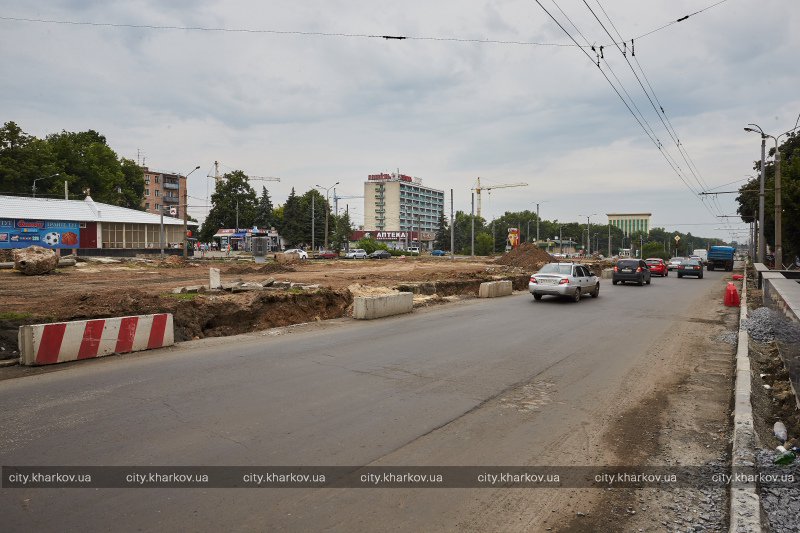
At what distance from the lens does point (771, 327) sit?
11.3 metres

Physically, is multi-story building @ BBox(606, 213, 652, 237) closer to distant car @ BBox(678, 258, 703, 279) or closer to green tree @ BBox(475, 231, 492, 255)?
green tree @ BBox(475, 231, 492, 255)

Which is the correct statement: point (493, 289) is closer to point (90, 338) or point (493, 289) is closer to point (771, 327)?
point (771, 327)

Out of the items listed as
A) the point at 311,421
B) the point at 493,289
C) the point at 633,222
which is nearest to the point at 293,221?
the point at 493,289

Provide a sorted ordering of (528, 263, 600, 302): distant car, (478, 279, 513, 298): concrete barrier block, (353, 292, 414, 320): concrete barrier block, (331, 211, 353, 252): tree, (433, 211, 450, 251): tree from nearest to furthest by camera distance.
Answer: (353, 292, 414, 320): concrete barrier block, (528, 263, 600, 302): distant car, (478, 279, 513, 298): concrete barrier block, (331, 211, 353, 252): tree, (433, 211, 450, 251): tree

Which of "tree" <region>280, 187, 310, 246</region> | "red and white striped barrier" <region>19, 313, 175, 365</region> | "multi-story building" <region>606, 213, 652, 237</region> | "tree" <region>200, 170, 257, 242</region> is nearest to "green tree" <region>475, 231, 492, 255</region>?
"tree" <region>280, 187, 310, 246</region>

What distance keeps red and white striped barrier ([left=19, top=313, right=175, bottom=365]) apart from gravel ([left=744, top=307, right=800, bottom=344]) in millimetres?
10078

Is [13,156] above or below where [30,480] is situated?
above

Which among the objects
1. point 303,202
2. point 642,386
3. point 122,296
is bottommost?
point 642,386

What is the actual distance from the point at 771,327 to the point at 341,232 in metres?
92.1

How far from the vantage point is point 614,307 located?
701 inches

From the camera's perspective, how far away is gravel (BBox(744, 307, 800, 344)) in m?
6.27

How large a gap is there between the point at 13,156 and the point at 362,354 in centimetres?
6776

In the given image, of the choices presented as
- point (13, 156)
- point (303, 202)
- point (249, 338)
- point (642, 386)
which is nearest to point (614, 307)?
point (642, 386)

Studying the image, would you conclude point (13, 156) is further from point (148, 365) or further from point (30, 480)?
point (30, 480)
